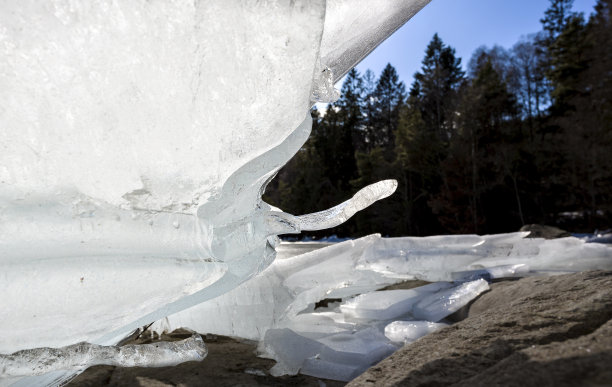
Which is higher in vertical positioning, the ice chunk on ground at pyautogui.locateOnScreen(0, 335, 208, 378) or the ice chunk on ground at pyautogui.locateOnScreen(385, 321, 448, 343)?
the ice chunk on ground at pyautogui.locateOnScreen(0, 335, 208, 378)

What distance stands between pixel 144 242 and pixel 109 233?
8 centimetres

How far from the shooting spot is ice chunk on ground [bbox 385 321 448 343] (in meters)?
1.43

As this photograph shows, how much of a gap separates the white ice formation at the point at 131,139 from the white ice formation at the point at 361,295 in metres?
0.61

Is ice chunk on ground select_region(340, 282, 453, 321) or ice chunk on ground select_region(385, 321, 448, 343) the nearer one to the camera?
ice chunk on ground select_region(385, 321, 448, 343)

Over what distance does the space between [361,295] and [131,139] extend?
1.56 m

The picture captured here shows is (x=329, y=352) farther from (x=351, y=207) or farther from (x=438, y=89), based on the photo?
(x=438, y=89)

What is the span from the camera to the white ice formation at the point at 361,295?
4.65ft

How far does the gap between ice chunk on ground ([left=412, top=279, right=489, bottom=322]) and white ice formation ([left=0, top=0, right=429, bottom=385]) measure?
1.11 meters

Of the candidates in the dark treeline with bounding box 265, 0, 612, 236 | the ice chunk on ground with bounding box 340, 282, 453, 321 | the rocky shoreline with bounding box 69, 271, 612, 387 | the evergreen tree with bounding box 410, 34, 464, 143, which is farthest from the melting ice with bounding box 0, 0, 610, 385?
the evergreen tree with bounding box 410, 34, 464, 143

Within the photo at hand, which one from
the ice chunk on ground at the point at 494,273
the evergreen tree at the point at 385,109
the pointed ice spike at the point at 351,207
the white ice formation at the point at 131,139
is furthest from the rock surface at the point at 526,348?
the evergreen tree at the point at 385,109

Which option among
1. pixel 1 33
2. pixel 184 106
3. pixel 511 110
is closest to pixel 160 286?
pixel 184 106

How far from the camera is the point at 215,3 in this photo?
27.1 inches

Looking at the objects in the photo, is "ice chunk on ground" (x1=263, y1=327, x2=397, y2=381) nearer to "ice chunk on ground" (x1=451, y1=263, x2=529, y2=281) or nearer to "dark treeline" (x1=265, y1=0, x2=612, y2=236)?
"ice chunk on ground" (x1=451, y1=263, x2=529, y2=281)

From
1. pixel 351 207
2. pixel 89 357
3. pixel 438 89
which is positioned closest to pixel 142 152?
pixel 89 357
